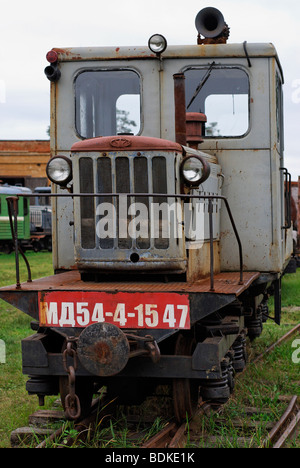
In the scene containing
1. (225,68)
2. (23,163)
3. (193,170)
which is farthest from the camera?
(23,163)

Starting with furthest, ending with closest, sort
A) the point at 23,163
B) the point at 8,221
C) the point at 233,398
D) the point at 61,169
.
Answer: the point at 23,163
the point at 8,221
the point at 233,398
the point at 61,169

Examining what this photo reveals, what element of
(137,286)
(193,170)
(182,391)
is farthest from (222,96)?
(182,391)

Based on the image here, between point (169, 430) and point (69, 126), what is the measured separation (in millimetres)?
3108

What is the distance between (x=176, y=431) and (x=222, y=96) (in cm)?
330

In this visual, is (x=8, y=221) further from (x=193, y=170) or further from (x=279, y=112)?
(x=193, y=170)

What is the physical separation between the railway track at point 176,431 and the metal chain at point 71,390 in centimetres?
16

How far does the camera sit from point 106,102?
6914 millimetres

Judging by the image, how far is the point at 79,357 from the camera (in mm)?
5023

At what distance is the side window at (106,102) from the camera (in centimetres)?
688

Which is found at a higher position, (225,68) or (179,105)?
(225,68)

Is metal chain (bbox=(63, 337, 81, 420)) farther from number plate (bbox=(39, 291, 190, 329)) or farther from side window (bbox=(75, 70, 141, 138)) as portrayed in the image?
side window (bbox=(75, 70, 141, 138))
